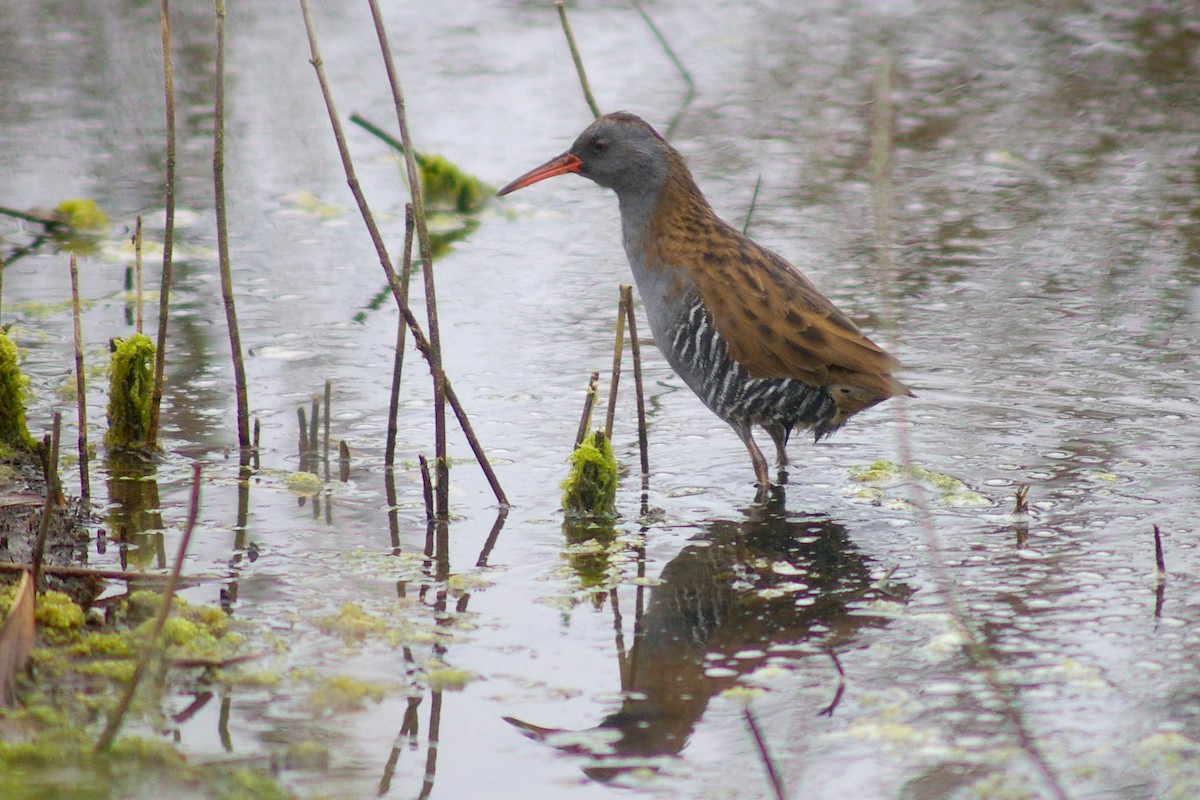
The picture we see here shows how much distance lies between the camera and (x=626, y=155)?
5.08 metres

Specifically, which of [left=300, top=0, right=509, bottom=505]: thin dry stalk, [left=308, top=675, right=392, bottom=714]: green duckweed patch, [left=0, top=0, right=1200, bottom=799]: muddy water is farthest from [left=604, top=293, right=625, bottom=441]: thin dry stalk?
[left=308, top=675, right=392, bottom=714]: green duckweed patch

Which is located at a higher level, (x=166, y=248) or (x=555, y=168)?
(x=555, y=168)

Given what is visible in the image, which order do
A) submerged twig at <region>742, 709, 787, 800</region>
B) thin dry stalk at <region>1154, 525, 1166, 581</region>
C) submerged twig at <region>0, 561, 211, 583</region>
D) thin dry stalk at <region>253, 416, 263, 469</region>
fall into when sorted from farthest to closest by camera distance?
1. thin dry stalk at <region>253, 416, 263, 469</region>
2. thin dry stalk at <region>1154, 525, 1166, 581</region>
3. submerged twig at <region>0, 561, 211, 583</region>
4. submerged twig at <region>742, 709, 787, 800</region>

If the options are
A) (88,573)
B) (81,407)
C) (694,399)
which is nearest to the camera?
(88,573)

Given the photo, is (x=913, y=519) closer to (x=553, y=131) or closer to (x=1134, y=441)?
(x=1134, y=441)

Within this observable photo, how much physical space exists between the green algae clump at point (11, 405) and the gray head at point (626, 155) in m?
1.59

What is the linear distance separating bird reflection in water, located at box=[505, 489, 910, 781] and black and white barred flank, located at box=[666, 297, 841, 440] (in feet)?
1.00

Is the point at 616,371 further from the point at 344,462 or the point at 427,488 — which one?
the point at 344,462

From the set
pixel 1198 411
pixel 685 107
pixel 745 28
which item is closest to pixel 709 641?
pixel 1198 411

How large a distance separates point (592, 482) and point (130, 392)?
1464 mm

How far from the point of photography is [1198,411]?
4938mm

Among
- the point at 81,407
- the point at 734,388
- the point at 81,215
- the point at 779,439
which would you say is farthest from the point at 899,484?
the point at 81,215

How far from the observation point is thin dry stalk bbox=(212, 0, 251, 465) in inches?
163

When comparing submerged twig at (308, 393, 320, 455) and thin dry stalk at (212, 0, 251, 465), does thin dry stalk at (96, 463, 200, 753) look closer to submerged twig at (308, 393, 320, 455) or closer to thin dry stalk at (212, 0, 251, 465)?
thin dry stalk at (212, 0, 251, 465)
